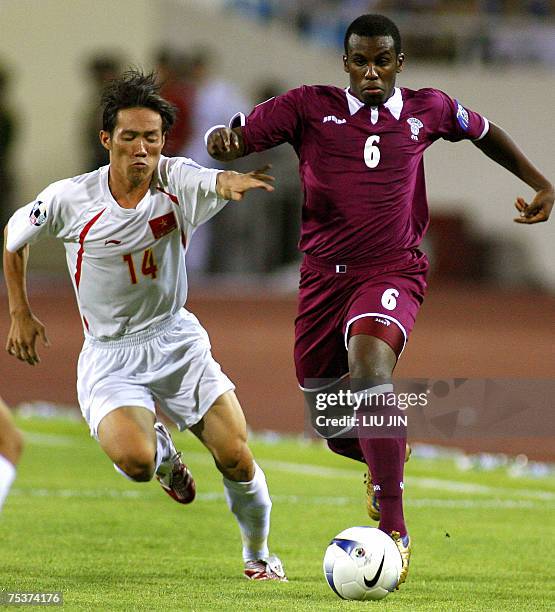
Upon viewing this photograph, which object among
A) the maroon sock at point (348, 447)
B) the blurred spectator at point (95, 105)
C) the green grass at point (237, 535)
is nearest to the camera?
the green grass at point (237, 535)

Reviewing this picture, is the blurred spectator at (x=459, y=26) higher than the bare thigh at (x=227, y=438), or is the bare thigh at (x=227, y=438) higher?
the blurred spectator at (x=459, y=26)

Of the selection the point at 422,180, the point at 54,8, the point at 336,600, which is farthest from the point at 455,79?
the point at 336,600

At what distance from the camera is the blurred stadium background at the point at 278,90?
70.4ft

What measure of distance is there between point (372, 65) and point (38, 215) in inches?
68.5

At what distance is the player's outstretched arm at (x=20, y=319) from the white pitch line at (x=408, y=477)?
4732 mm

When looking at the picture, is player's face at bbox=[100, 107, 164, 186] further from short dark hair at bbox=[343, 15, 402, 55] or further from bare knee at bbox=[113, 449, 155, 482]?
bare knee at bbox=[113, 449, 155, 482]

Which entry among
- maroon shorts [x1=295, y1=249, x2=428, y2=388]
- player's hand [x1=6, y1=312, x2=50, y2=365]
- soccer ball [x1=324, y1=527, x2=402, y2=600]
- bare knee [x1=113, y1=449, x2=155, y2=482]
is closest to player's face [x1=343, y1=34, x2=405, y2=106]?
maroon shorts [x1=295, y1=249, x2=428, y2=388]

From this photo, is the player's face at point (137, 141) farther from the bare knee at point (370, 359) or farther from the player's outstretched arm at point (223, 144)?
the bare knee at point (370, 359)

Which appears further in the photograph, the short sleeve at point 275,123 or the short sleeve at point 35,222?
the short sleeve at point 275,123

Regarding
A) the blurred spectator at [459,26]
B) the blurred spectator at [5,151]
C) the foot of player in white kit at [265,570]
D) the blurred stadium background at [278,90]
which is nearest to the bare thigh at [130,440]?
the foot of player in white kit at [265,570]

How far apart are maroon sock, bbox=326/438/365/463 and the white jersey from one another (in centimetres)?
128

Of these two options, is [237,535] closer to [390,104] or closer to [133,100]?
[390,104]

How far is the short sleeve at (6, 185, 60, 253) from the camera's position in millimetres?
6805

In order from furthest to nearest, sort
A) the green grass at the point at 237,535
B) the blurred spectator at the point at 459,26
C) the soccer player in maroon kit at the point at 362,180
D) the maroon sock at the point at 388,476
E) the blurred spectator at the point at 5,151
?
the blurred spectator at the point at 459,26 < the blurred spectator at the point at 5,151 < the soccer player in maroon kit at the point at 362,180 < the maroon sock at the point at 388,476 < the green grass at the point at 237,535
